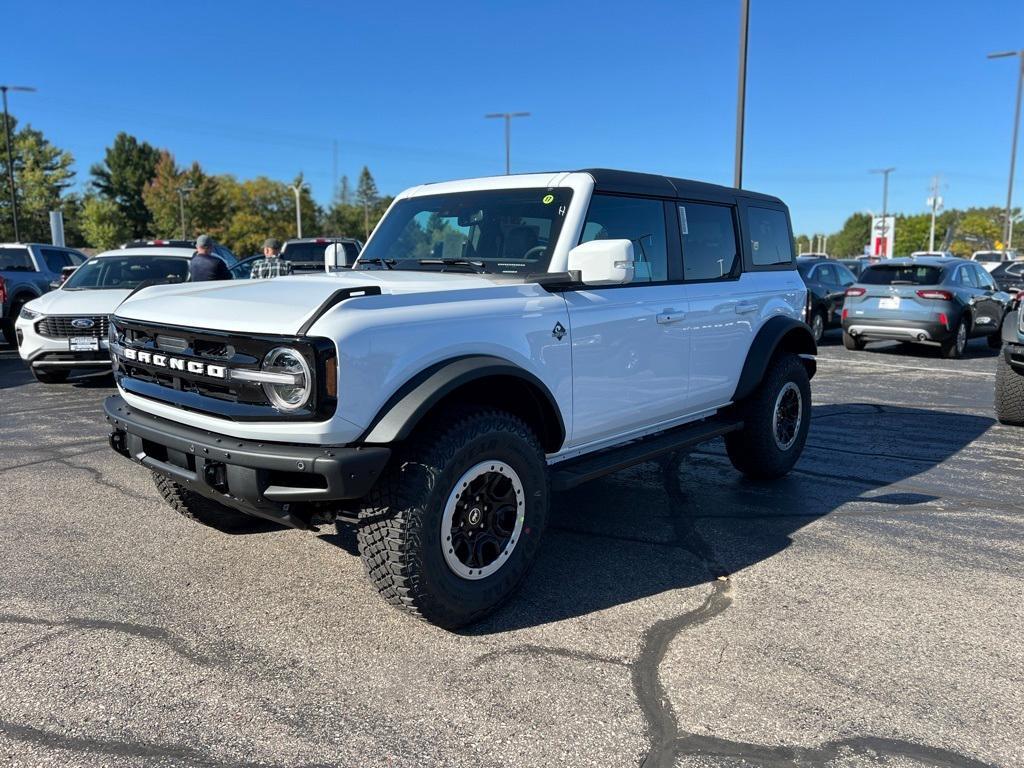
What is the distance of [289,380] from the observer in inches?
116

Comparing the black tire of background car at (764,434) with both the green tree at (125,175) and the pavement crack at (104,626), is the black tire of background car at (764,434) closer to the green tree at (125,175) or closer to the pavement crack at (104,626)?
the pavement crack at (104,626)

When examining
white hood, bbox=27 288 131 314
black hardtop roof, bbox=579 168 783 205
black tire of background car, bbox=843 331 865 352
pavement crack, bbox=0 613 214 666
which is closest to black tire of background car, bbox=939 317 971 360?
black tire of background car, bbox=843 331 865 352

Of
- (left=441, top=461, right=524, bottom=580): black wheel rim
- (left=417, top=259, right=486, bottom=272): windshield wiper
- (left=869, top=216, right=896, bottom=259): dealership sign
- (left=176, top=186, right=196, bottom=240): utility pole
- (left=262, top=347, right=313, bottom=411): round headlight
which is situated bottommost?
(left=441, top=461, right=524, bottom=580): black wheel rim

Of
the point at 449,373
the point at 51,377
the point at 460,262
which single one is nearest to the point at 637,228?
the point at 460,262

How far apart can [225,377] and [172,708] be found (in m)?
1.22

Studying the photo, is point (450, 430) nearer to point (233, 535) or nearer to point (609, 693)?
point (609, 693)

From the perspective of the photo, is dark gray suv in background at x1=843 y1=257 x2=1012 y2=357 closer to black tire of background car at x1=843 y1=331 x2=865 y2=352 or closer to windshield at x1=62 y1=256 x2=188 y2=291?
black tire of background car at x1=843 y1=331 x2=865 y2=352

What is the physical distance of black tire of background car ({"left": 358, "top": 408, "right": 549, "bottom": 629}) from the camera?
3068 mm

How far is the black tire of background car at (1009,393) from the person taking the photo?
7.45m

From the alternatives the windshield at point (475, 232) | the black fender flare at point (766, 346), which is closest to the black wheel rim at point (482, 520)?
the windshield at point (475, 232)

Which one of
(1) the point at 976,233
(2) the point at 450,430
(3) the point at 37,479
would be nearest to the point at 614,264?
(2) the point at 450,430

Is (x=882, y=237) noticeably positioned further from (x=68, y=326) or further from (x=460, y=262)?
(x=460, y=262)

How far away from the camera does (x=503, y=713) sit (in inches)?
108

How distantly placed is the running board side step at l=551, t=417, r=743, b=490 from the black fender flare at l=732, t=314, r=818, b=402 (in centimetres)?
26
